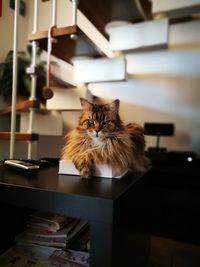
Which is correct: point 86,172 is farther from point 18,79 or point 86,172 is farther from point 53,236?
point 18,79

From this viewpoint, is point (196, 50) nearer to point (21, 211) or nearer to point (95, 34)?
point (95, 34)

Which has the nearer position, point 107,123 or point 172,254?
point 107,123

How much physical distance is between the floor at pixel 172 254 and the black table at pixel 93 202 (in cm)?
67

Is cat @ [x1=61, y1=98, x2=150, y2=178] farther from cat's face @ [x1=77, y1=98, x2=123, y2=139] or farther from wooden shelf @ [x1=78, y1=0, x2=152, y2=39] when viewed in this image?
wooden shelf @ [x1=78, y1=0, x2=152, y2=39]

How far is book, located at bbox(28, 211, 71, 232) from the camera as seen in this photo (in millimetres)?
734

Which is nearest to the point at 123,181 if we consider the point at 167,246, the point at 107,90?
the point at 167,246

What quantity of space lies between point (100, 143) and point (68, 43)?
0.87 metres

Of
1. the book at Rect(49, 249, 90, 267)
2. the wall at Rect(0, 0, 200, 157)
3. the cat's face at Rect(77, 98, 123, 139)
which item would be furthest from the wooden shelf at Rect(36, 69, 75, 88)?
the book at Rect(49, 249, 90, 267)

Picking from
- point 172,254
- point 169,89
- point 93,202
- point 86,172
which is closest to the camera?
point 93,202

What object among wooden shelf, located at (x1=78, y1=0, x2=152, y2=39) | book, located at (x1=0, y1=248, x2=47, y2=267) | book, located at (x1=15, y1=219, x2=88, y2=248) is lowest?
book, located at (x1=0, y1=248, x2=47, y2=267)

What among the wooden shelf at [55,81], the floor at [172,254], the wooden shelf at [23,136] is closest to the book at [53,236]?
the floor at [172,254]

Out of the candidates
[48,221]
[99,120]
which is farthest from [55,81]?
[48,221]

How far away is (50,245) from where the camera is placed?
0.71 metres

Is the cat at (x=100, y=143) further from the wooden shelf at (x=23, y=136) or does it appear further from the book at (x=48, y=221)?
the wooden shelf at (x=23, y=136)
